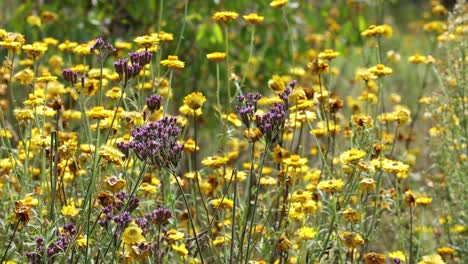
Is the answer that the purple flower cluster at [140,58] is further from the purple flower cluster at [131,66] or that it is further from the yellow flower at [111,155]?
the yellow flower at [111,155]

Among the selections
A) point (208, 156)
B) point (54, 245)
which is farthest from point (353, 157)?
point (208, 156)

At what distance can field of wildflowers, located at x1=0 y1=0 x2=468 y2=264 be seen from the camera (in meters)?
2.09

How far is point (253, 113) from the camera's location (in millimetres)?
2078

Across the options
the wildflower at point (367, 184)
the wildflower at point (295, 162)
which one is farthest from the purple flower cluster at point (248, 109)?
the wildflower at point (367, 184)

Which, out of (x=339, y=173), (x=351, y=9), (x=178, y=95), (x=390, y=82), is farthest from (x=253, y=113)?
(x=390, y=82)

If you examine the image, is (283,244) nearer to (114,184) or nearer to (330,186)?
(330,186)

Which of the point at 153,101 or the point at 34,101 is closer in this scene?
the point at 153,101

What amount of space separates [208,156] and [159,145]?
156 centimetres

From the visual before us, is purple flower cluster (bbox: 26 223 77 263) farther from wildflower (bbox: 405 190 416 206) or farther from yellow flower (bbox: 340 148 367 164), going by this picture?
wildflower (bbox: 405 190 416 206)

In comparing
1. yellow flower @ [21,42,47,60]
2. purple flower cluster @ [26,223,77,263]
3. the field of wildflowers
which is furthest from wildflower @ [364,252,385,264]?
yellow flower @ [21,42,47,60]

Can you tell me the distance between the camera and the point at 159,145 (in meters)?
1.85

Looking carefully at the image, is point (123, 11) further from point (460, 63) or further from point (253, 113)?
point (253, 113)

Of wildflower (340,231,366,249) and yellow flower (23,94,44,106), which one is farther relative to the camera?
yellow flower (23,94,44,106)

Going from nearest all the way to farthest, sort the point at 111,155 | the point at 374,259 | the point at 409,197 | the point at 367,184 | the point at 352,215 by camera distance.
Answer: the point at 111,155 → the point at 374,259 → the point at 367,184 → the point at 352,215 → the point at 409,197
